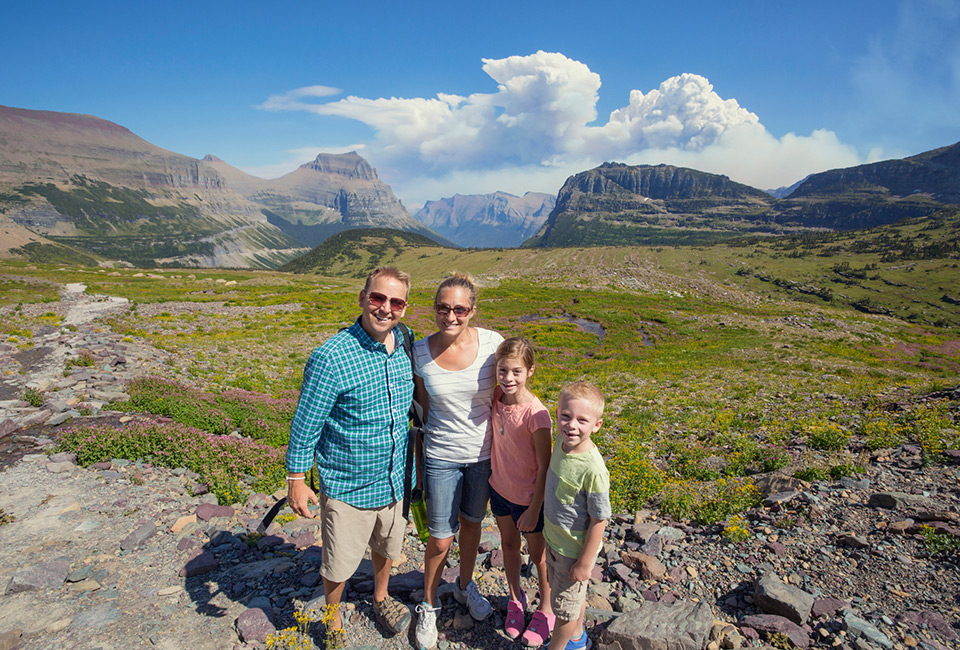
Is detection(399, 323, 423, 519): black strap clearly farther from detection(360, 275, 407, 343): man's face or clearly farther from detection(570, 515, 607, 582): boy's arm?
detection(570, 515, 607, 582): boy's arm

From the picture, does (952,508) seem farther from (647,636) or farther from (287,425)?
(287,425)

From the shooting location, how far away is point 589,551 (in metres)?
4.05

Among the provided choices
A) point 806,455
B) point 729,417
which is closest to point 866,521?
point 806,455

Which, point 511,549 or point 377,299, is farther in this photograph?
point 511,549

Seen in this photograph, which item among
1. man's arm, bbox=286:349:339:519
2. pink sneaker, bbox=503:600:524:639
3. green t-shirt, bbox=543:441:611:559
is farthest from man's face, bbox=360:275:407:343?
pink sneaker, bbox=503:600:524:639

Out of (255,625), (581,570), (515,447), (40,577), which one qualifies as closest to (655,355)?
(515,447)

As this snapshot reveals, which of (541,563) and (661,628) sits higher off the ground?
(541,563)

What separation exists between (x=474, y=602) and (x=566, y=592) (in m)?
1.49

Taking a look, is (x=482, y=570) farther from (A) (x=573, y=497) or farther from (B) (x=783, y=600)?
(B) (x=783, y=600)

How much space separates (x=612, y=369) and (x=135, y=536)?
79.1ft

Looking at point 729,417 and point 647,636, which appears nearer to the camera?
point 647,636

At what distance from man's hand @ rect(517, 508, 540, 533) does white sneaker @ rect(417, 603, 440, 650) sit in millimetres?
1518

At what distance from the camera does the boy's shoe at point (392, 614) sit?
4.82m

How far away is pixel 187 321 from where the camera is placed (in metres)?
36.2
